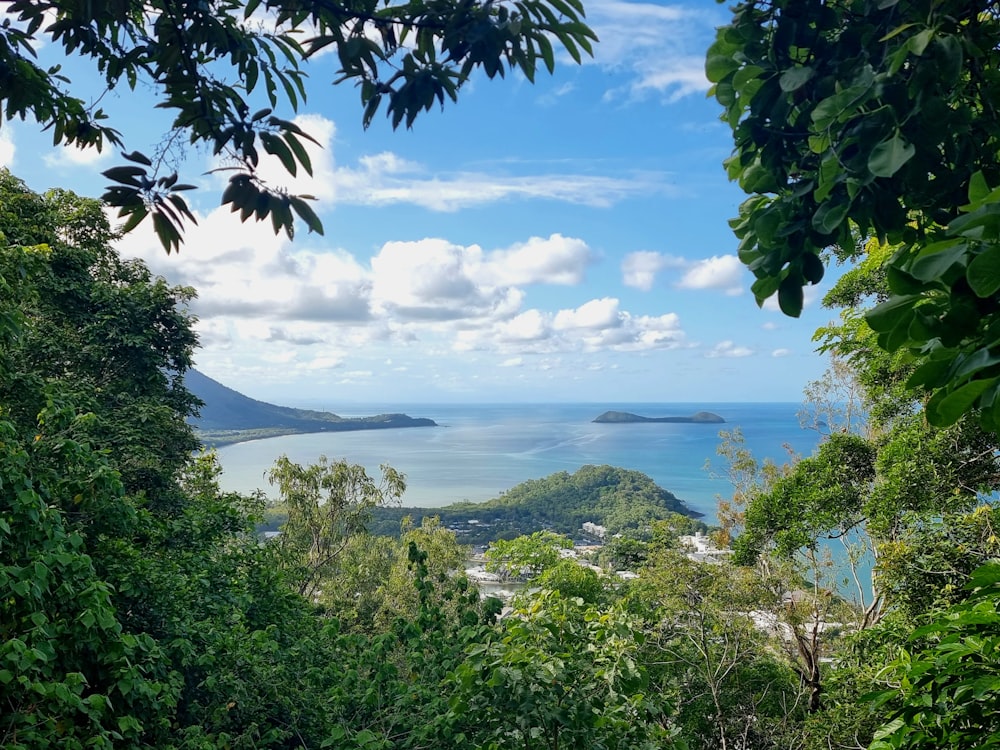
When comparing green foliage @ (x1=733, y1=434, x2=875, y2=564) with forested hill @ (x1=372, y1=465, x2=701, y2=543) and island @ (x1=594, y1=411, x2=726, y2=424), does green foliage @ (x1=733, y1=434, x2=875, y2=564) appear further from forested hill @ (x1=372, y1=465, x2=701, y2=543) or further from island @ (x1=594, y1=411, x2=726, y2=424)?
island @ (x1=594, y1=411, x2=726, y2=424)

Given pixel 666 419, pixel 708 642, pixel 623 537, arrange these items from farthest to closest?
pixel 666 419
pixel 623 537
pixel 708 642

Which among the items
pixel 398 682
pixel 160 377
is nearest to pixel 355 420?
pixel 160 377

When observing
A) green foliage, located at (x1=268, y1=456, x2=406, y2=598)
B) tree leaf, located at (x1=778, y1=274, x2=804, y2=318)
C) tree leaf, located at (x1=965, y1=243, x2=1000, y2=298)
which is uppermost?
Result: tree leaf, located at (x1=778, y1=274, x2=804, y2=318)

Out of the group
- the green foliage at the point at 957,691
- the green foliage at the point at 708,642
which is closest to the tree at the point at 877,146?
the green foliage at the point at 957,691

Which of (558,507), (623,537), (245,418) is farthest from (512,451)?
(623,537)

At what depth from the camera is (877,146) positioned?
2.29 ft

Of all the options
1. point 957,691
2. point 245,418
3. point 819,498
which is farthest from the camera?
point 245,418

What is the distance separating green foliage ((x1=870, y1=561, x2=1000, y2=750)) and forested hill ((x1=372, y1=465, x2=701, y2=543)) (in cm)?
1991

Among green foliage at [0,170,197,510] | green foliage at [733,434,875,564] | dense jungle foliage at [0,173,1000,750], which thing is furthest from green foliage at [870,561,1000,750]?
green foliage at [0,170,197,510]

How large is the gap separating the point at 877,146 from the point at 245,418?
45448mm

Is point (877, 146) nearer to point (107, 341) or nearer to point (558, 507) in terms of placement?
point (107, 341)

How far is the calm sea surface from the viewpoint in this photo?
1446 inches

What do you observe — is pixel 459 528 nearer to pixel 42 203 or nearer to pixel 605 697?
pixel 42 203

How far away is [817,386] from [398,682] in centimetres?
862
